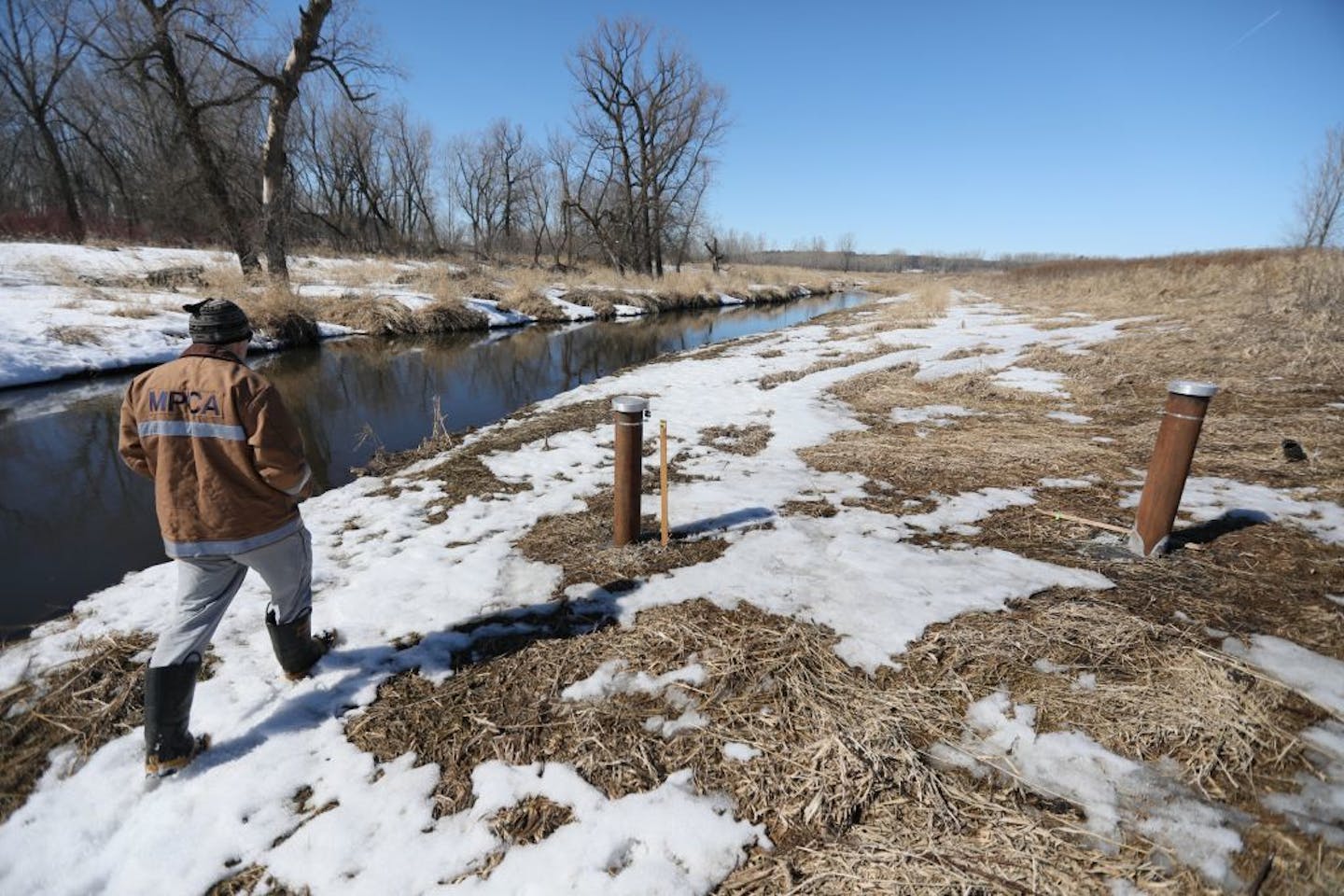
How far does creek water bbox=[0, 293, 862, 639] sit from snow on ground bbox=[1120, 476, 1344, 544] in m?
8.36

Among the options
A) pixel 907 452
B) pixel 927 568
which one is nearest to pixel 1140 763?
pixel 927 568

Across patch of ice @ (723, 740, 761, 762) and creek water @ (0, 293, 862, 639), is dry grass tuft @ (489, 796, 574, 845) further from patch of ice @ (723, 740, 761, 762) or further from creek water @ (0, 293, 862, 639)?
creek water @ (0, 293, 862, 639)

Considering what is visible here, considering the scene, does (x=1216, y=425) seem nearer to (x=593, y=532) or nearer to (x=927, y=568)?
(x=927, y=568)

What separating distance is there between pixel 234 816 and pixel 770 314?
29570 millimetres

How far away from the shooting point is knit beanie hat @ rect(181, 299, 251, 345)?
2.38 m

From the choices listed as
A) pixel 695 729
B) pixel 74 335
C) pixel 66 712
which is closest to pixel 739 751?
pixel 695 729

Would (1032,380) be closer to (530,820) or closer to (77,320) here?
(530,820)

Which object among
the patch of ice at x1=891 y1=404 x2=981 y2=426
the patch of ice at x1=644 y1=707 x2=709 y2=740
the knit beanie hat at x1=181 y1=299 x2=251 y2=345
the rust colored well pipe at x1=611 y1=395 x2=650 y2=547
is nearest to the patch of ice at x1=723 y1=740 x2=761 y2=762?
the patch of ice at x1=644 y1=707 x2=709 y2=740

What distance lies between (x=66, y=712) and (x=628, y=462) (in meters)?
3.18

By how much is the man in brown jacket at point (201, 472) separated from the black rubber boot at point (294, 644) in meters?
0.36

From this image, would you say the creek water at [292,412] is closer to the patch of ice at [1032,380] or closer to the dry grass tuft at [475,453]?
the dry grass tuft at [475,453]

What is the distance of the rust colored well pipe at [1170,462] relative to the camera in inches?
141

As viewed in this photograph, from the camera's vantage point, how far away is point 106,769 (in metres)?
2.43

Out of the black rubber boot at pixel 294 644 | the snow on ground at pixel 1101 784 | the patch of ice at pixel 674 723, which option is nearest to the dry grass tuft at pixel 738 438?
the patch of ice at pixel 674 723
